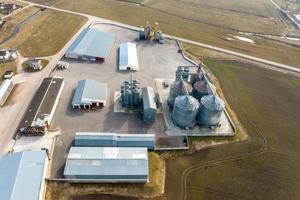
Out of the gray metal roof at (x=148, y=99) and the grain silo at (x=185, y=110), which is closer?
the grain silo at (x=185, y=110)

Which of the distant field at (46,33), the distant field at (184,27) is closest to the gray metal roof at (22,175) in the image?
the distant field at (46,33)

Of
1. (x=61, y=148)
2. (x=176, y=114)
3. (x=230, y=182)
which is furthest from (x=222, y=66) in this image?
(x=61, y=148)

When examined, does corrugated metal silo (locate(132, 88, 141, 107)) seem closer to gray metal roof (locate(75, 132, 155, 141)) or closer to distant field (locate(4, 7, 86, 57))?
gray metal roof (locate(75, 132, 155, 141))

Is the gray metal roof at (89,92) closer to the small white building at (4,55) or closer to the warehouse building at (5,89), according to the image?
the warehouse building at (5,89)

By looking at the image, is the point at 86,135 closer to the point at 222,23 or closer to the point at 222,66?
the point at 222,66

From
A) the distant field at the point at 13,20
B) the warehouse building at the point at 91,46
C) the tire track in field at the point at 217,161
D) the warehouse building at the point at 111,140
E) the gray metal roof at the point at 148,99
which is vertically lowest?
the tire track in field at the point at 217,161

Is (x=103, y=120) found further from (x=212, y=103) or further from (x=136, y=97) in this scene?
(x=212, y=103)

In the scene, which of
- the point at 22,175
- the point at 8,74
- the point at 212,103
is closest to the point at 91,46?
the point at 8,74
